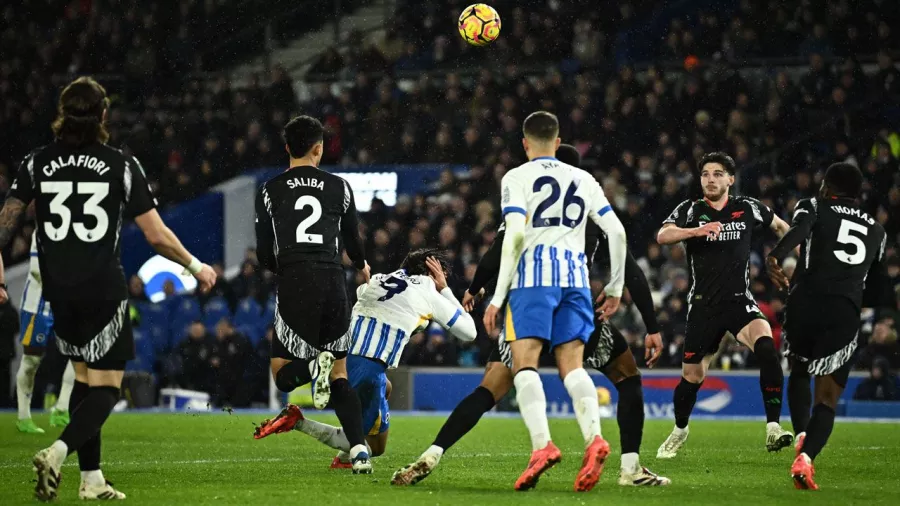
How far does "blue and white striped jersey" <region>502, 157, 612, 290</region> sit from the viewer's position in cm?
712

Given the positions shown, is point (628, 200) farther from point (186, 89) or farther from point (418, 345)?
point (186, 89)

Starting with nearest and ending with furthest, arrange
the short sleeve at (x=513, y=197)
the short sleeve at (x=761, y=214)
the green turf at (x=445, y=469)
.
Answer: the green turf at (x=445, y=469), the short sleeve at (x=513, y=197), the short sleeve at (x=761, y=214)

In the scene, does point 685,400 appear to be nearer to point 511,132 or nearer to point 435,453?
point 435,453

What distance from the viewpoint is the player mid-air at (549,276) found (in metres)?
7.04

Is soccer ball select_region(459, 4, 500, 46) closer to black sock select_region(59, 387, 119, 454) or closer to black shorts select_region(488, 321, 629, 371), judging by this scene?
black shorts select_region(488, 321, 629, 371)

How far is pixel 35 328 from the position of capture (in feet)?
43.7

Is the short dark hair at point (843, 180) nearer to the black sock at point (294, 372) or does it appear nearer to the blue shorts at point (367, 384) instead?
the blue shorts at point (367, 384)

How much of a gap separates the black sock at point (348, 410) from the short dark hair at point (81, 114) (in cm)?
258

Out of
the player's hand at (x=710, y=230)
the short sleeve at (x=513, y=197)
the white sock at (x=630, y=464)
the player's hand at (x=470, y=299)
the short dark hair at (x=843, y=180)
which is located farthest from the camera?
the player's hand at (x=710, y=230)

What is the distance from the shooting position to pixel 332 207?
28.0 feet

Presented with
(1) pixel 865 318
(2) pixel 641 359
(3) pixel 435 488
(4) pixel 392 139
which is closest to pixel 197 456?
(3) pixel 435 488

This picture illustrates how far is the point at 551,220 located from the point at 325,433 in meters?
2.77

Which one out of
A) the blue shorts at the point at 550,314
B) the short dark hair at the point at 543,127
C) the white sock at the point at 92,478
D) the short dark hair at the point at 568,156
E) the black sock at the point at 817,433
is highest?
the short dark hair at the point at 543,127

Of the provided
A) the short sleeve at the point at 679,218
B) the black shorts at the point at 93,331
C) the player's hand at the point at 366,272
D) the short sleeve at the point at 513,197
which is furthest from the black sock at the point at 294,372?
the short sleeve at the point at 679,218
